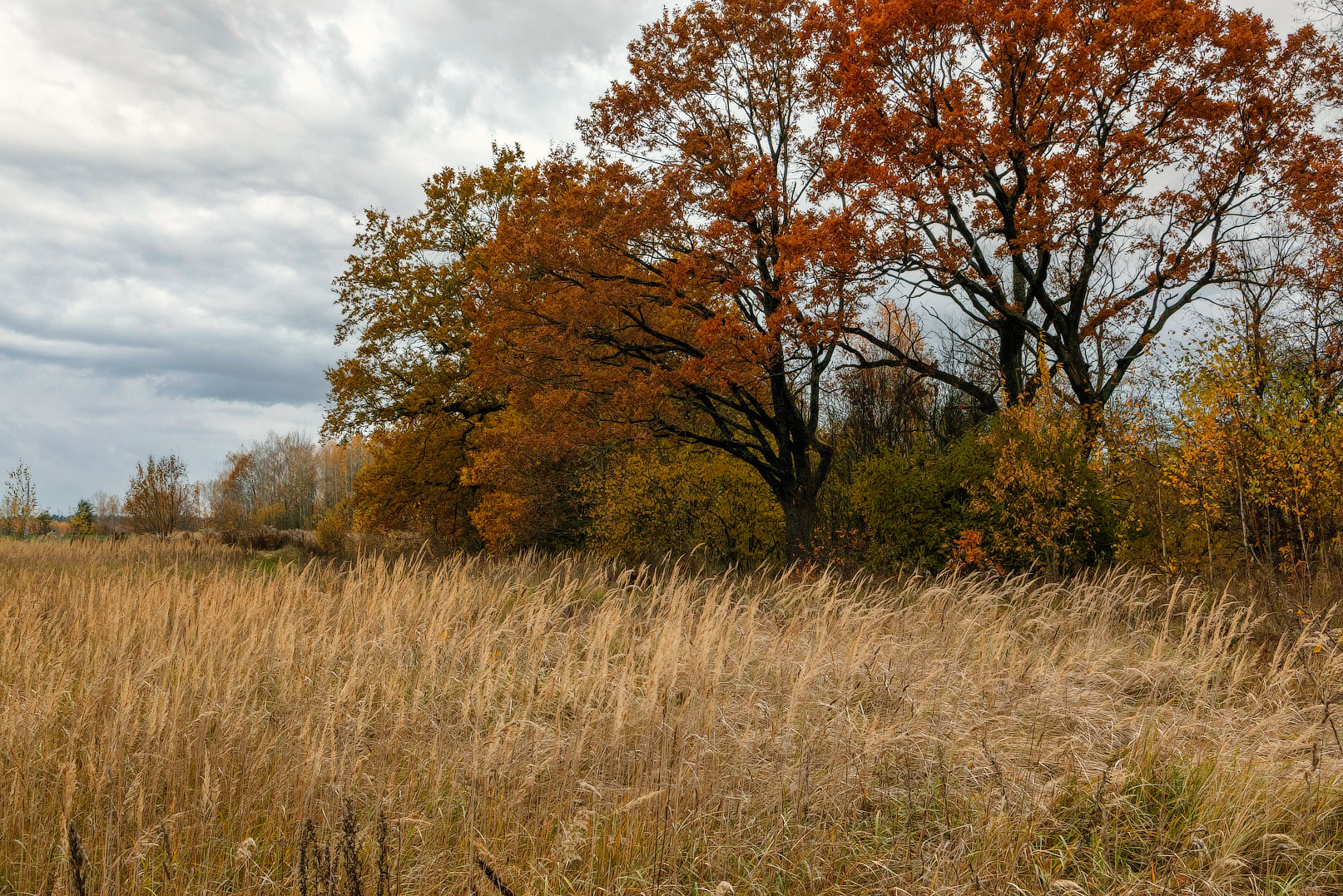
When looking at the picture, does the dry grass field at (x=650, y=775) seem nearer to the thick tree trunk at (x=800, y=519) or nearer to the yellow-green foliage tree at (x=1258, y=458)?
the yellow-green foliage tree at (x=1258, y=458)

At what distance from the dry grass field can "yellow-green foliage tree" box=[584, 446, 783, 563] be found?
10276 mm

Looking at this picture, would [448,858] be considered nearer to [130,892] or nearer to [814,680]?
[130,892]

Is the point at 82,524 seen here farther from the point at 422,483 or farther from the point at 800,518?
the point at 800,518

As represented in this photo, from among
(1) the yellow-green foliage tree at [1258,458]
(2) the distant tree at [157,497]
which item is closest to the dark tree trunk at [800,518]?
(1) the yellow-green foliage tree at [1258,458]

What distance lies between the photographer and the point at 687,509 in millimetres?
15961

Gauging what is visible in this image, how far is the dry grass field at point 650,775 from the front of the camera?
123 inches

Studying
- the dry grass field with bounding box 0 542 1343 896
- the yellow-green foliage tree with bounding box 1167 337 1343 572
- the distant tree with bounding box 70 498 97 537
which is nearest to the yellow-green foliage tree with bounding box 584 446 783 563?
the yellow-green foliage tree with bounding box 1167 337 1343 572

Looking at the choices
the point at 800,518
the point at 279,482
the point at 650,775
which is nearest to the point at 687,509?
the point at 800,518

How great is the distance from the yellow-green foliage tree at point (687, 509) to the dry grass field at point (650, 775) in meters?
10.3

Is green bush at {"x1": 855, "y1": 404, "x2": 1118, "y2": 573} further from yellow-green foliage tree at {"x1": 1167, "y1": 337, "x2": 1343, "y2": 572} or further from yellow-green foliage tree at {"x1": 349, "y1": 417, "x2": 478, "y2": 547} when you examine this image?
yellow-green foliage tree at {"x1": 349, "y1": 417, "x2": 478, "y2": 547}

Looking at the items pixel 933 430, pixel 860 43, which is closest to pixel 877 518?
pixel 933 430

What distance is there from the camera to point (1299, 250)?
52.4ft

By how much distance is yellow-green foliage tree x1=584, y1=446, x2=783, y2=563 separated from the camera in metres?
15.9

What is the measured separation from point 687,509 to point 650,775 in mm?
12469
